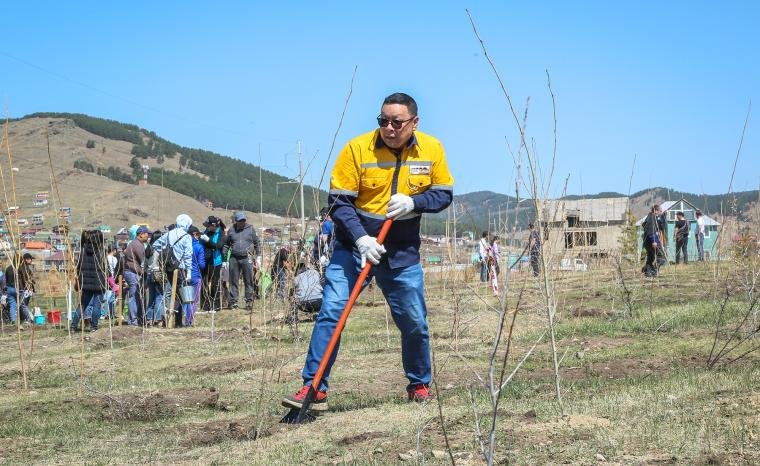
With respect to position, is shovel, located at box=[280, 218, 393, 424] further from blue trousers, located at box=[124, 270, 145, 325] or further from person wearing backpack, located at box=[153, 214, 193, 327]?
blue trousers, located at box=[124, 270, 145, 325]

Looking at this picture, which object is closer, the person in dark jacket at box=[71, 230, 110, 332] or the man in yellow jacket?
the man in yellow jacket

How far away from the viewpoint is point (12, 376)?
955cm

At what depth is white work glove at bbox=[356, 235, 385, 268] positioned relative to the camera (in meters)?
5.79

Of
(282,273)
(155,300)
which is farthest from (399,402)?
(155,300)

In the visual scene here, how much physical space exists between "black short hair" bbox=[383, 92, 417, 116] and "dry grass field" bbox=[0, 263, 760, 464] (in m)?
1.31

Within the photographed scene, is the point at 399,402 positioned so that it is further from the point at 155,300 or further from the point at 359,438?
the point at 155,300

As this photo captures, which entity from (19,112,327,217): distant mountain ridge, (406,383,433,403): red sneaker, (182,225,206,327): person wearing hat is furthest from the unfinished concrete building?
(19,112,327,217): distant mountain ridge

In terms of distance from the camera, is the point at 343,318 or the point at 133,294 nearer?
the point at 343,318

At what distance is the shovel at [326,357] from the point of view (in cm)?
569

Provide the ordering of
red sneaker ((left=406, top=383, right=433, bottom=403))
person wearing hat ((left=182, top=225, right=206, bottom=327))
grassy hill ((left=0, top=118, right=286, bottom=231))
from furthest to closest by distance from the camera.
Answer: grassy hill ((left=0, top=118, right=286, bottom=231)), person wearing hat ((left=182, top=225, right=206, bottom=327)), red sneaker ((left=406, top=383, right=433, bottom=403))

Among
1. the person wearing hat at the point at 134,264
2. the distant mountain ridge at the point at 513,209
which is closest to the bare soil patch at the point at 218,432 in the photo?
the distant mountain ridge at the point at 513,209

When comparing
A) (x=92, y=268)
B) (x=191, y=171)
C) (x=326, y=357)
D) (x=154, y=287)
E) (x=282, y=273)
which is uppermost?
(x=191, y=171)

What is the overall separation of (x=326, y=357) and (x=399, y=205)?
3.30 ft

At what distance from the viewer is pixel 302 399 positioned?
5.67m
